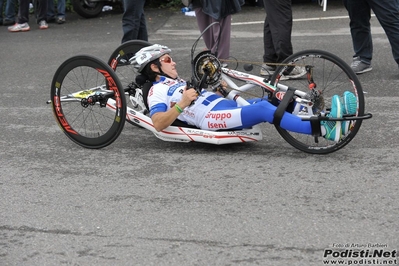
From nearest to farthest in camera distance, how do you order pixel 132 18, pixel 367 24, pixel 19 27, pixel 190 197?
pixel 190 197 < pixel 367 24 < pixel 132 18 < pixel 19 27

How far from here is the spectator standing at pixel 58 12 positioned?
11.7m

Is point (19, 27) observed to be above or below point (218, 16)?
below

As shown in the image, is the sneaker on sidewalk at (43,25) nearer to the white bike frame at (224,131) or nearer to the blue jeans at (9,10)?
the blue jeans at (9,10)

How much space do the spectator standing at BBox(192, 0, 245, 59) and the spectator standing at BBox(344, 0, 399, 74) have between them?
1.17 meters

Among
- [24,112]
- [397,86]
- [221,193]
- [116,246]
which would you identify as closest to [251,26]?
→ [397,86]

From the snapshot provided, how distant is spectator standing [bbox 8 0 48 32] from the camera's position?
11336mm

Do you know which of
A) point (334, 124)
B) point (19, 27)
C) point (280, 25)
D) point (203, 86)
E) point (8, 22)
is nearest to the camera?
point (334, 124)

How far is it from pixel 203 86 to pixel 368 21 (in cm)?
290

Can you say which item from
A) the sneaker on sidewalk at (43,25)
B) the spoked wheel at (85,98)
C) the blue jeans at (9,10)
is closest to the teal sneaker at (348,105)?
the spoked wheel at (85,98)

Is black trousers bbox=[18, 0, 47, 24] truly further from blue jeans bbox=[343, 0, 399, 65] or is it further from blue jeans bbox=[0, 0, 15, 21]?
blue jeans bbox=[343, 0, 399, 65]

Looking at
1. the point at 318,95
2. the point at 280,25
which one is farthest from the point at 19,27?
the point at 318,95

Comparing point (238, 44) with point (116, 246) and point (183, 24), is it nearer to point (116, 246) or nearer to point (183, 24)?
point (183, 24)

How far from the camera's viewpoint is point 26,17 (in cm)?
1144

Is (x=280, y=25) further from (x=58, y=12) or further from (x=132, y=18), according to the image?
(x=58, y=12)
